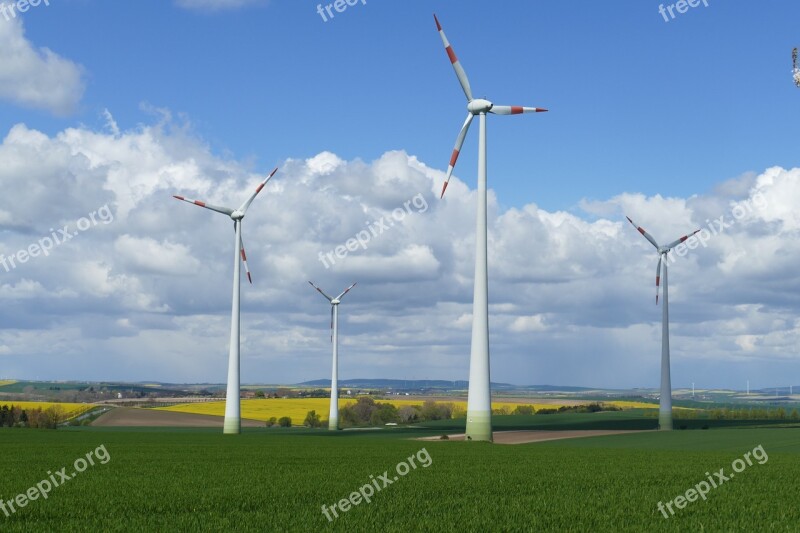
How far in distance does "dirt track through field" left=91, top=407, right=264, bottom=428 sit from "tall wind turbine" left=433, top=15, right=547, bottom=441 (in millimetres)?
75616

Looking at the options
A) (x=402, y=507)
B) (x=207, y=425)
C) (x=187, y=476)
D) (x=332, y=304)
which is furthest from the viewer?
(x=207, y=425)

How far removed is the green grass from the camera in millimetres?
20766

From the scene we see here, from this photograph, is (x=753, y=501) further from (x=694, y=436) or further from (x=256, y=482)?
(x=694, y=436)

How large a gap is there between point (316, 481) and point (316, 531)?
1249 centimetres

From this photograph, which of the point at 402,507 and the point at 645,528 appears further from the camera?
the point at 402,507

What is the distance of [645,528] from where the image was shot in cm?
2034

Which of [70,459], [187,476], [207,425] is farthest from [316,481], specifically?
[207,425]

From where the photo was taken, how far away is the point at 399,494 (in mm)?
27422

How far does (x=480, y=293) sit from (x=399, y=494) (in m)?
33.4

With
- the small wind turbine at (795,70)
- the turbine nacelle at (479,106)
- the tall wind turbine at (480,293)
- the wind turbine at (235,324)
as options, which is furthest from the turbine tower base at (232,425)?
the small wind turbine at (795,70)

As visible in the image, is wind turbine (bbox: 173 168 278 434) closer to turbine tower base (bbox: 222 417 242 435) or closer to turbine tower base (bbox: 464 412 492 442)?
turbine tower base (bbox: 222 417 242 435)

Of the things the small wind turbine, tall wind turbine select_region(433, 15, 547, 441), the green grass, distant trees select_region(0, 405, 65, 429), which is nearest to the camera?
the green grass

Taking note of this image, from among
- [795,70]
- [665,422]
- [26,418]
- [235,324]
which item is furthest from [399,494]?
[26,418]

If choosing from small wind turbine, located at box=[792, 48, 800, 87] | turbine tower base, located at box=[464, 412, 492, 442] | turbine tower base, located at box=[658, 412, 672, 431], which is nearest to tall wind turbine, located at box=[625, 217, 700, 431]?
turbine tower base, located at box=[658, 412, 672, 431]
